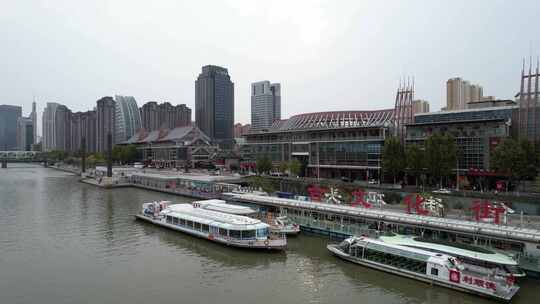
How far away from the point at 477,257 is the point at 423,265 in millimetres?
3423

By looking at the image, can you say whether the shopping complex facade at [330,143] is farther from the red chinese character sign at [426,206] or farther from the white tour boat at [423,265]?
the white tour boat at [423,265]

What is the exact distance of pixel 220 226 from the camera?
112 ft

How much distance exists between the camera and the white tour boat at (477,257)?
24469 millimetres

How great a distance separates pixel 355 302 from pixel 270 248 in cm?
1025

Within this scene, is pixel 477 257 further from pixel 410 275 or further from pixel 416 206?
pixel 416 206

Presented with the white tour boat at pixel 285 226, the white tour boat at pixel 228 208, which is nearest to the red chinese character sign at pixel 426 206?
the white tour boat at pixel 285 226

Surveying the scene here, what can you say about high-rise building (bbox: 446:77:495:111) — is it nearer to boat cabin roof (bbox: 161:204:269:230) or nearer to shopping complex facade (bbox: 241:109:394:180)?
shopping complex facade (bbox: 241:109:394:180)

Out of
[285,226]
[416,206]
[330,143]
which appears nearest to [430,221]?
[416,206]

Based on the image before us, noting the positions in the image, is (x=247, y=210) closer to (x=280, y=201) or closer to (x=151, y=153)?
(x=280, y=201)

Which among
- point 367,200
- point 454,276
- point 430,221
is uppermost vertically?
point 367,200

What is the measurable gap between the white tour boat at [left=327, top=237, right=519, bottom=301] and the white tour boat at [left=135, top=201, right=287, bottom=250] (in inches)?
211

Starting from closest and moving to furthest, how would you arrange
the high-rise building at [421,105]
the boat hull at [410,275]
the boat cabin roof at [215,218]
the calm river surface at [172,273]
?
the boat hull at [410,275] < the calm river surface at [172,273] < the boat cabin roof at [215,218] < the high-rise building at [421,105]

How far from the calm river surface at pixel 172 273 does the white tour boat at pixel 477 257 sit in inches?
57.8

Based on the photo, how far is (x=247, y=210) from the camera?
4134cm
